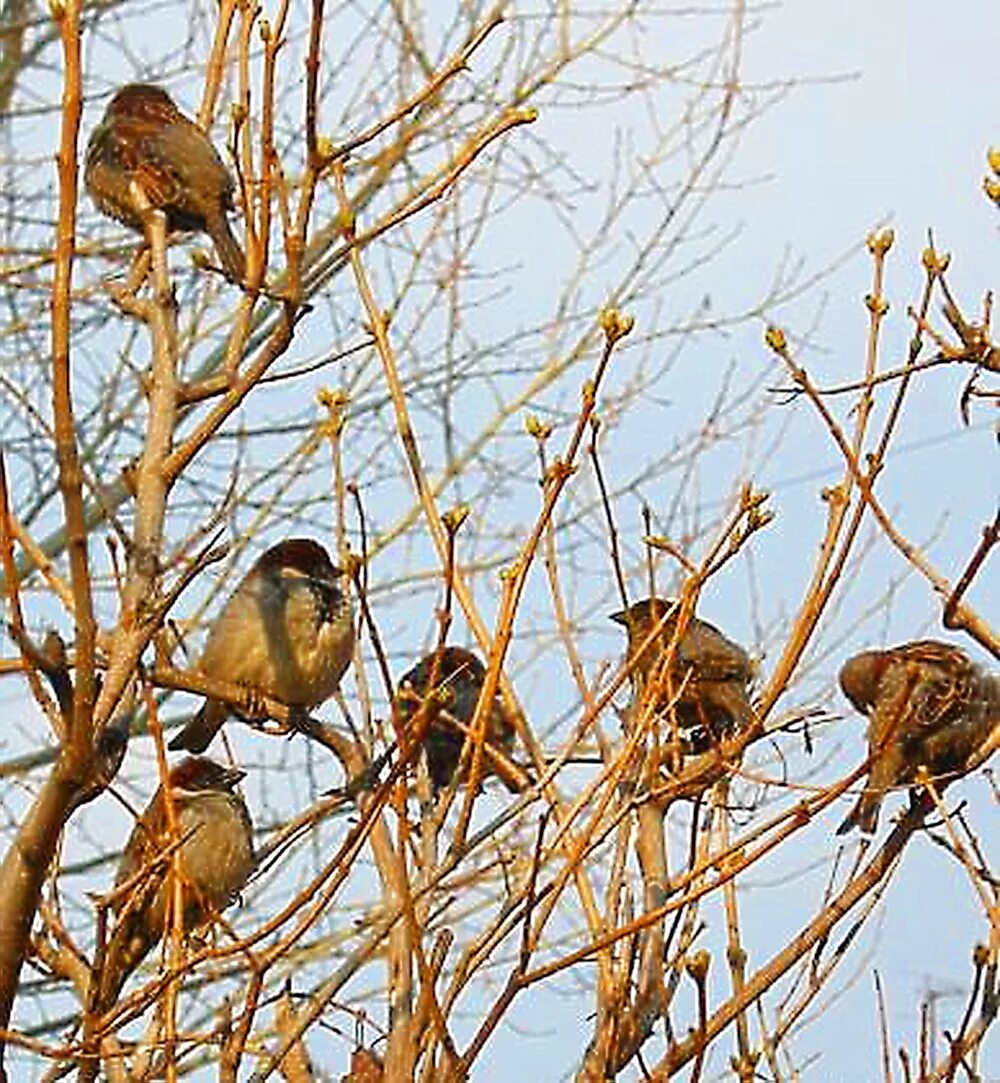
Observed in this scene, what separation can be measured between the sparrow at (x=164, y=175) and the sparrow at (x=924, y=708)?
1385 millimetres

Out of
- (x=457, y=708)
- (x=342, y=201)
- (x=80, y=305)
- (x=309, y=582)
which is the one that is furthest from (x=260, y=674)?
(x=80, y=305)

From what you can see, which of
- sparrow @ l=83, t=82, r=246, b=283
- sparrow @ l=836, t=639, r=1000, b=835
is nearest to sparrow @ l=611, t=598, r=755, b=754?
sparrow @ l=836, t=639, r=1000, b=835

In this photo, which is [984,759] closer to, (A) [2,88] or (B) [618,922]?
(B) [618,922]

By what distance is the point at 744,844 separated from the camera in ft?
8.71

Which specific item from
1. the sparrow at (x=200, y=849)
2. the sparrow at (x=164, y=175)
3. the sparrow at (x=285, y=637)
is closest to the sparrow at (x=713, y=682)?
the sparrow at (x=285, y=637)

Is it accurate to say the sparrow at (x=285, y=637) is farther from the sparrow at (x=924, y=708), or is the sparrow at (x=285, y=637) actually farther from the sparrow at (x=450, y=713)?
the sparrow at (x=924, y=708)

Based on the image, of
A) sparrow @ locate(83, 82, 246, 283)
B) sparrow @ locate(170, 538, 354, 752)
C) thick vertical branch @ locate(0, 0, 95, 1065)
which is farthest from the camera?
sparrow @ locate(170, 538, 354, 752)

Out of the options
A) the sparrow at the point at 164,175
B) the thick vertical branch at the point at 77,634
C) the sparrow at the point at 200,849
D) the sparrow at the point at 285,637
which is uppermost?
the sparrow at the point at 164,175

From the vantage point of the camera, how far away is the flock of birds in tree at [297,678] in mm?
3520

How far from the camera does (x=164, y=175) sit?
14.8ft

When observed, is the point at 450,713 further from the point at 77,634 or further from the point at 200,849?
the point at 77,634

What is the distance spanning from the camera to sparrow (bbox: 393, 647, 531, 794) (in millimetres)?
2580

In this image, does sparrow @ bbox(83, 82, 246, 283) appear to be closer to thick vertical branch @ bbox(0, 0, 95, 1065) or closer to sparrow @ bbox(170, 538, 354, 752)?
sparrow @ bbox(170, 538, 354, 752)

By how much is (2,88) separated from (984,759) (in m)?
6.71
